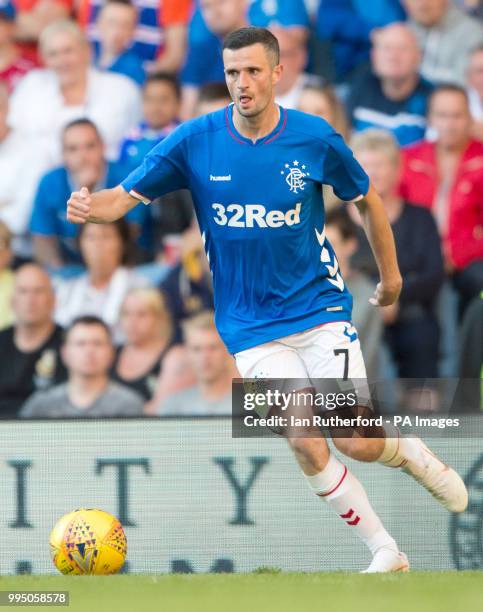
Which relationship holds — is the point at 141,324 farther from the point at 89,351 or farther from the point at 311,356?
the point at 311,356

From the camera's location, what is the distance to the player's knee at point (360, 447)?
6336mm

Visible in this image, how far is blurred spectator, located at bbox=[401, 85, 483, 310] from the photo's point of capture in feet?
31.1

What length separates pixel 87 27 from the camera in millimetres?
10664

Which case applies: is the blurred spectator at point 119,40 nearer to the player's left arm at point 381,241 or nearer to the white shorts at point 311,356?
the player's left arm at point 381,241

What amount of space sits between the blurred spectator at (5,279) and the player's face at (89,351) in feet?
2.27

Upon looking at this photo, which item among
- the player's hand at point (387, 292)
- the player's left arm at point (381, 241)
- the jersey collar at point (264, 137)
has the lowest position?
the player's hand at point (387, 292)

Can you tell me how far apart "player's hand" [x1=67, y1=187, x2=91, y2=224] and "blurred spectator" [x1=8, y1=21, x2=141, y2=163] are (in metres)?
4.35

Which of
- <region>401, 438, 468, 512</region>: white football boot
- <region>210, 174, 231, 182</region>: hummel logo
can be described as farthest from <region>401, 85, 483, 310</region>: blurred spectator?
<region>210, 174, 231, 182</region>: hummel logo

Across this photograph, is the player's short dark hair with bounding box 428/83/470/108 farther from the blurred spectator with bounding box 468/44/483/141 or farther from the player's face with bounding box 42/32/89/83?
the player's face with bounding box 42/32/89/83

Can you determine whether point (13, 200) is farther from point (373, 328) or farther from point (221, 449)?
point (221, 449)

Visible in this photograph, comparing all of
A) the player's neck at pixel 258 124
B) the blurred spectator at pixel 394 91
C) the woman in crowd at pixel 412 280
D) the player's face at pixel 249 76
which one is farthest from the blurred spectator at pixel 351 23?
the player's face at pixel 249 76

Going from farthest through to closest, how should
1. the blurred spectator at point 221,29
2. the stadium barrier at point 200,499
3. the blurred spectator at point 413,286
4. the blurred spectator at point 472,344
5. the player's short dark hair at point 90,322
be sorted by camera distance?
the blurred spectator at point 221,29 → the player's short dark hair at point 90,322 → the blurred spectator at point 413,286 → the blurred spectator at point 472,344 → the stadium barrier at point 200,499

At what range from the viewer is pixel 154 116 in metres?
10.2

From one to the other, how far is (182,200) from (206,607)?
5.46 metres
